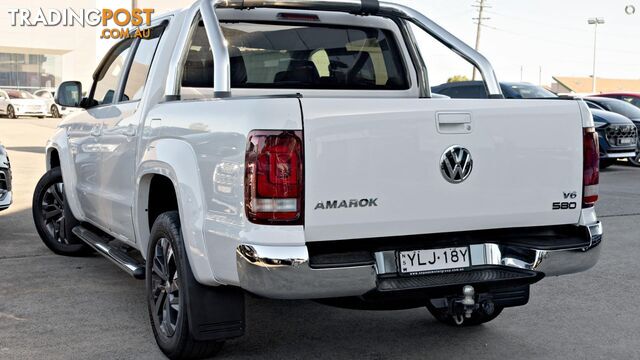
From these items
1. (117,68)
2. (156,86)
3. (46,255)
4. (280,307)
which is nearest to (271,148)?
(156,86)

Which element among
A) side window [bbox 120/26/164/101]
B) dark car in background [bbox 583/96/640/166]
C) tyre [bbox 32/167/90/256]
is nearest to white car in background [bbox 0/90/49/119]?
dark car in background [bbox 583/96/640/166]

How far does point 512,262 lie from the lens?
12.7 feet

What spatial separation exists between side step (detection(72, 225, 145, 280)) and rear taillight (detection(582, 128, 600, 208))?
8.27ft

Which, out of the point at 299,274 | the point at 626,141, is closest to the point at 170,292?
the point at 299,274

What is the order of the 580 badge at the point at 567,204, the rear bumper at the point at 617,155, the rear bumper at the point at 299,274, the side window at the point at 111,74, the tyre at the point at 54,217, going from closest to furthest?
the rear bumper at the point at 299,274 → the 580 badge at the point at 567,204 → the side window at the point at 111,74 → the tyre at the point at 54,217 → the rear bumper at the point at 617,155

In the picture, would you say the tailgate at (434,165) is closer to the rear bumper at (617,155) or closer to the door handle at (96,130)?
the door handle at (96,130)

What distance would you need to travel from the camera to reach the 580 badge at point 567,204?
3998mm

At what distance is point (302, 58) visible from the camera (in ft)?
17.0

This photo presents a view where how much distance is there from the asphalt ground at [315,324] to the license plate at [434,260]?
867mm

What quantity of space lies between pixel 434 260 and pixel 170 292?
1452mm

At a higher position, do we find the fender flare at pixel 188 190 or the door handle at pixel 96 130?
the door handle at pixel 96 130

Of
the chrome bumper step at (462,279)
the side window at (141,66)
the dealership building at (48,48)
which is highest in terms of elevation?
the dealership building at (48,48)

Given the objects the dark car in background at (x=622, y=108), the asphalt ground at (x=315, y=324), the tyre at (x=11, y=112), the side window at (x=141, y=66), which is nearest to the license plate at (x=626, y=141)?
the dark car in background at (x=622, y=108)

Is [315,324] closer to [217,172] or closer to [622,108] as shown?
[217,172]
